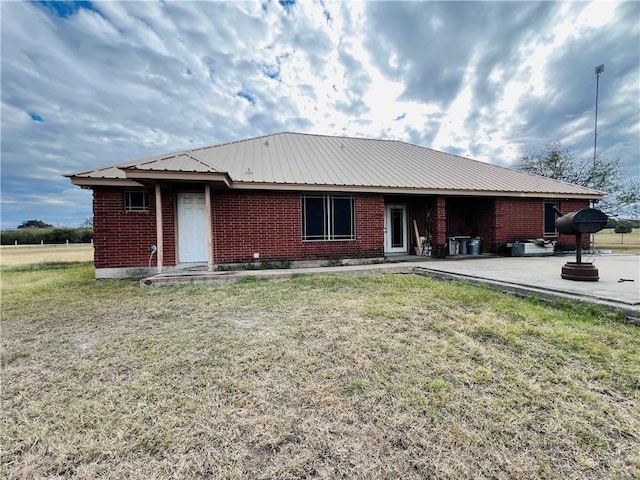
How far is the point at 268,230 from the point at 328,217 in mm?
1999

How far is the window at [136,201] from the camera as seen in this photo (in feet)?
26.6

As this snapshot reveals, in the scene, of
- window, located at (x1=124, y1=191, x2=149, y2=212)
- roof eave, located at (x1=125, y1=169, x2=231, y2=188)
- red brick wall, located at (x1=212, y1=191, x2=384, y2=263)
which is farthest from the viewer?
red brick wall, located at (x1=212, y1=191, x2=384, y2=263)

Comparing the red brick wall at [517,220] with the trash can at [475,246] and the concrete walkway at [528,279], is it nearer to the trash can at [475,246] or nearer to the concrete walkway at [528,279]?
the trash can at [475,246]

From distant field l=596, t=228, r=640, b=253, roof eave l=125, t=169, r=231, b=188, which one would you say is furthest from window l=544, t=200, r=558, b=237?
roof eave l=125, t=169, r=231, b=188

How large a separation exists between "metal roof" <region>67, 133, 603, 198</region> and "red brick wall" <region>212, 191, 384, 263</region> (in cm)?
59

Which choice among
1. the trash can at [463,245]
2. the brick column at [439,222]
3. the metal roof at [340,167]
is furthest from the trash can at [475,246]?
the metal roof at [340,167]

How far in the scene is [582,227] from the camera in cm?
543

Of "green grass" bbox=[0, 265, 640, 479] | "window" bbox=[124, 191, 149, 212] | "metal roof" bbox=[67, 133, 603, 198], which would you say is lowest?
"green grass" bbox=[0, 265, 640, 479]

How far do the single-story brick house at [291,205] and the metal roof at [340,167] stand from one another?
45 millimetres

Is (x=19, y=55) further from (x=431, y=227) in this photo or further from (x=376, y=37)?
(x=431, y=227)

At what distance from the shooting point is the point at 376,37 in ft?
37.0

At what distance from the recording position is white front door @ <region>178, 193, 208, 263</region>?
335 inches

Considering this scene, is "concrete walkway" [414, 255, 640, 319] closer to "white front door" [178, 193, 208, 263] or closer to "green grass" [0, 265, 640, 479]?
"green grass" [0, 265, 640, 479]

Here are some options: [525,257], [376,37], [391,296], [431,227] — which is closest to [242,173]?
[391,296]
